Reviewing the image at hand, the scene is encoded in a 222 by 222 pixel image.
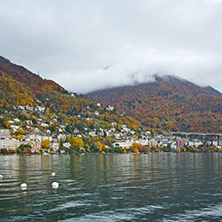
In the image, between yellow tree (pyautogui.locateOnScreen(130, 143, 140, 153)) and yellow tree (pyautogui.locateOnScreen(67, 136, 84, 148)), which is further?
yellow tree (pyautogui.locateOnScreen(130, 143, 140, 153))

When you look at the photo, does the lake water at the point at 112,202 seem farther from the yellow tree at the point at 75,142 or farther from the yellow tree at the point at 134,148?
the yellow tree at the point at 134,148

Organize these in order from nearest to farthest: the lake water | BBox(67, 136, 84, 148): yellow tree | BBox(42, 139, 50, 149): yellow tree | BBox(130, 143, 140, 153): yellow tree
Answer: the lake water < BBox(42, 139, 50, 149): yellow tree < BBox(67, 136, 84, 148): yellow tree < BBox(130, 143, 140, 153): yellow tree

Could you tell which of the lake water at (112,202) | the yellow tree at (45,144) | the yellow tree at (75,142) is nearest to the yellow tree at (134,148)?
the yellow tree at (75,142)

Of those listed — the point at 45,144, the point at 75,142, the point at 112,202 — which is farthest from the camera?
the point at 75,142

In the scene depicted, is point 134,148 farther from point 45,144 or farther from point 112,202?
point 112,202

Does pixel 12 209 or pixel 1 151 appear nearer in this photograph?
pixel 12 209

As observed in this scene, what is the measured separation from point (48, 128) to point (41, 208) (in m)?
171

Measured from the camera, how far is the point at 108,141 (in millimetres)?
180000

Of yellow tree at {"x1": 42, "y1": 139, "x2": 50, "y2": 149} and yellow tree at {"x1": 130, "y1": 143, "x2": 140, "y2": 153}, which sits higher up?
yellow tree at {"x1": 42, "y1": 139, "x2": 50, "y2": 149}

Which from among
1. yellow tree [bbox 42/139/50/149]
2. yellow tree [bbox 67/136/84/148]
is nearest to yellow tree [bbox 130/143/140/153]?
yellow tree [bbox 67/136/84/148]

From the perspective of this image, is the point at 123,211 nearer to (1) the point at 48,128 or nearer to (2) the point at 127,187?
(2) the point at 127,187

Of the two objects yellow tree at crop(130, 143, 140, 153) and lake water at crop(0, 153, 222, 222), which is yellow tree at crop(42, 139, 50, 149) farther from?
lake water at crop(0, 153, 222, 222)

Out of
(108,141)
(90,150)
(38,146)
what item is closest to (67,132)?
(108,141)

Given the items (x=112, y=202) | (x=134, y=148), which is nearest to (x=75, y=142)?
(x=134, y=148)
